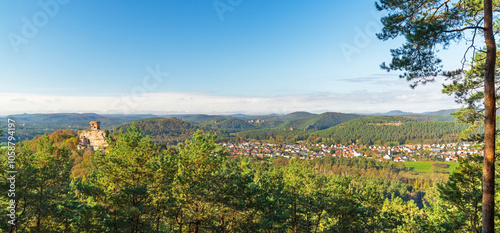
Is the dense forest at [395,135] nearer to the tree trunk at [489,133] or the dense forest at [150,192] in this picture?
the dense forest at [150,192]

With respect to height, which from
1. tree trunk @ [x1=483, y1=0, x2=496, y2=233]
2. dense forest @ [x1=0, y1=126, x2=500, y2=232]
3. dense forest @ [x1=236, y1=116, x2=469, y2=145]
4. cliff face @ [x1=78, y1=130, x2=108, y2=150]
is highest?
tree trunk @ [x1=483, y1=0, x2=496, y2=233]

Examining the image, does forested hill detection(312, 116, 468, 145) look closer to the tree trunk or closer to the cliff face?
the cliff face

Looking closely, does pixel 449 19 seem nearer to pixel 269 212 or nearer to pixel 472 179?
pixel 472 179

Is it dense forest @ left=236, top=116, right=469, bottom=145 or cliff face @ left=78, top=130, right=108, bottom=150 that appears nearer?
cliff face @ left=78, top=130, right=108, bottom=150

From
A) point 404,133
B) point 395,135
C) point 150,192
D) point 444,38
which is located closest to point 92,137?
point 150,192

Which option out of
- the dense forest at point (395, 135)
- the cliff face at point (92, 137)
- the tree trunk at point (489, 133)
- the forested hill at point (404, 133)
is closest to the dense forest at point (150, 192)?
the tree trunk at point (489, 133)

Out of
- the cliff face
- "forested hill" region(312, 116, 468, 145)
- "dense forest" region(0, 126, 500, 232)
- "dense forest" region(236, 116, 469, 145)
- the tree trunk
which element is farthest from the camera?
"forested hill" region(312, 116, 468, 145)

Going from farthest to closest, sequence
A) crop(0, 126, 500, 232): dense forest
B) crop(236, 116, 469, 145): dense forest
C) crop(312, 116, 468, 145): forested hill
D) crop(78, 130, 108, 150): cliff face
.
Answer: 1. crop(312, 116, 468, 145): forested hill
2. crop(236, 116, 469, 145): dense forest
3. crop(78, 130, 108, 150): cliff face
4. crop(0, 126, 500, 232): dense forest

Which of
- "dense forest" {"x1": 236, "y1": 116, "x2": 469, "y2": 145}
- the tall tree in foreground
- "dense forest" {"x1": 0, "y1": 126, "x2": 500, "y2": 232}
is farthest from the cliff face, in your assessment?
"dense forest" {"x1": 236, "y1": 116, "x2": 469, "y2": 145}

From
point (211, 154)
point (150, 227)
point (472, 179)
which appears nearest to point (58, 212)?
point (150, 227)
